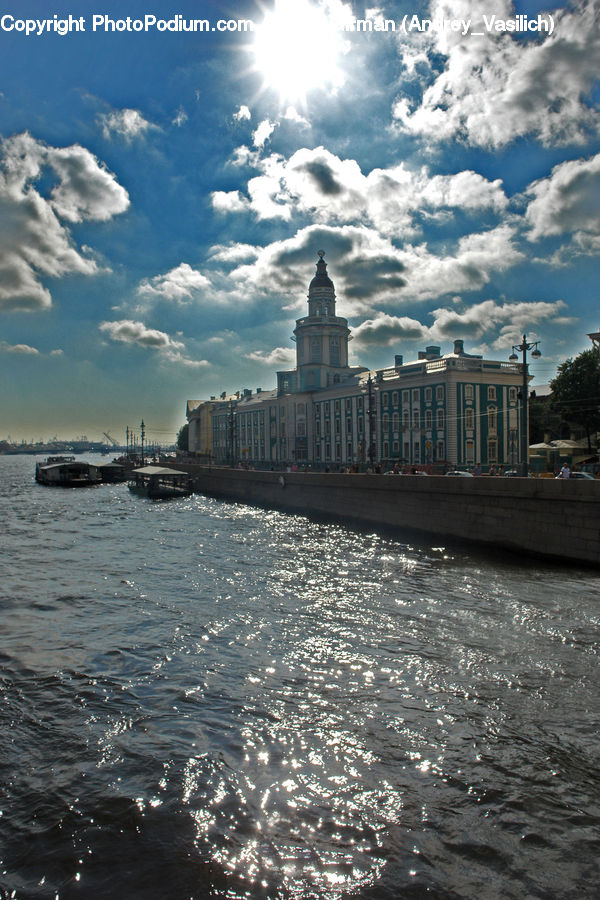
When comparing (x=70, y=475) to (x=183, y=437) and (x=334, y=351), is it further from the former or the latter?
(x=183, y=437)

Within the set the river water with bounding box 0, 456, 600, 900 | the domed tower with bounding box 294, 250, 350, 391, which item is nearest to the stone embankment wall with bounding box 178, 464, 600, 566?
the river water with bounding box 0, 456, 600, 900

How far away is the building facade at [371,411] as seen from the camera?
156 feet

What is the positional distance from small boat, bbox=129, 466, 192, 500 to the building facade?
541 cm

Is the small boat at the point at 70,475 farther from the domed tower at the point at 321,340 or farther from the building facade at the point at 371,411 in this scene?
the domed tower at the point at 321,340

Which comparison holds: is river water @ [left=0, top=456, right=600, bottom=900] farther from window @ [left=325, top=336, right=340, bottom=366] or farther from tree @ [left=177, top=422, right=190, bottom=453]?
tree @ [left=177, top=422, right=190, bottom=453]

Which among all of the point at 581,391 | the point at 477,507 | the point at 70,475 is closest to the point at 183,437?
the point at 70,475

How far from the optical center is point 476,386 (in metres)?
47.9

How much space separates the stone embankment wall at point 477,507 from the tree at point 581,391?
31.5 metres

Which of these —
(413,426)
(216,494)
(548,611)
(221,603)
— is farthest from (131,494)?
(548,611)

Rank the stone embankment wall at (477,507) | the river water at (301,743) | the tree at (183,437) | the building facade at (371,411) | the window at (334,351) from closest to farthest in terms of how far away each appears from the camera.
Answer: the river water at (301,743) → the stone embankment wall at (477,507) → the building facade at (371,411) → the window at (334,351) → the tree at (183,437)

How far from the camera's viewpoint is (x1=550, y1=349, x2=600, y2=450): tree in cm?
5284

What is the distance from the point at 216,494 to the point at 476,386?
24.2 m

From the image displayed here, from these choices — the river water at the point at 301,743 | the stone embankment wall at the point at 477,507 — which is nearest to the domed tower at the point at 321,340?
the stone embankment wall at the point at 477,507

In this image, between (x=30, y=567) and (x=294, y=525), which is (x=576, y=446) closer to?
(x=294, y=525)
